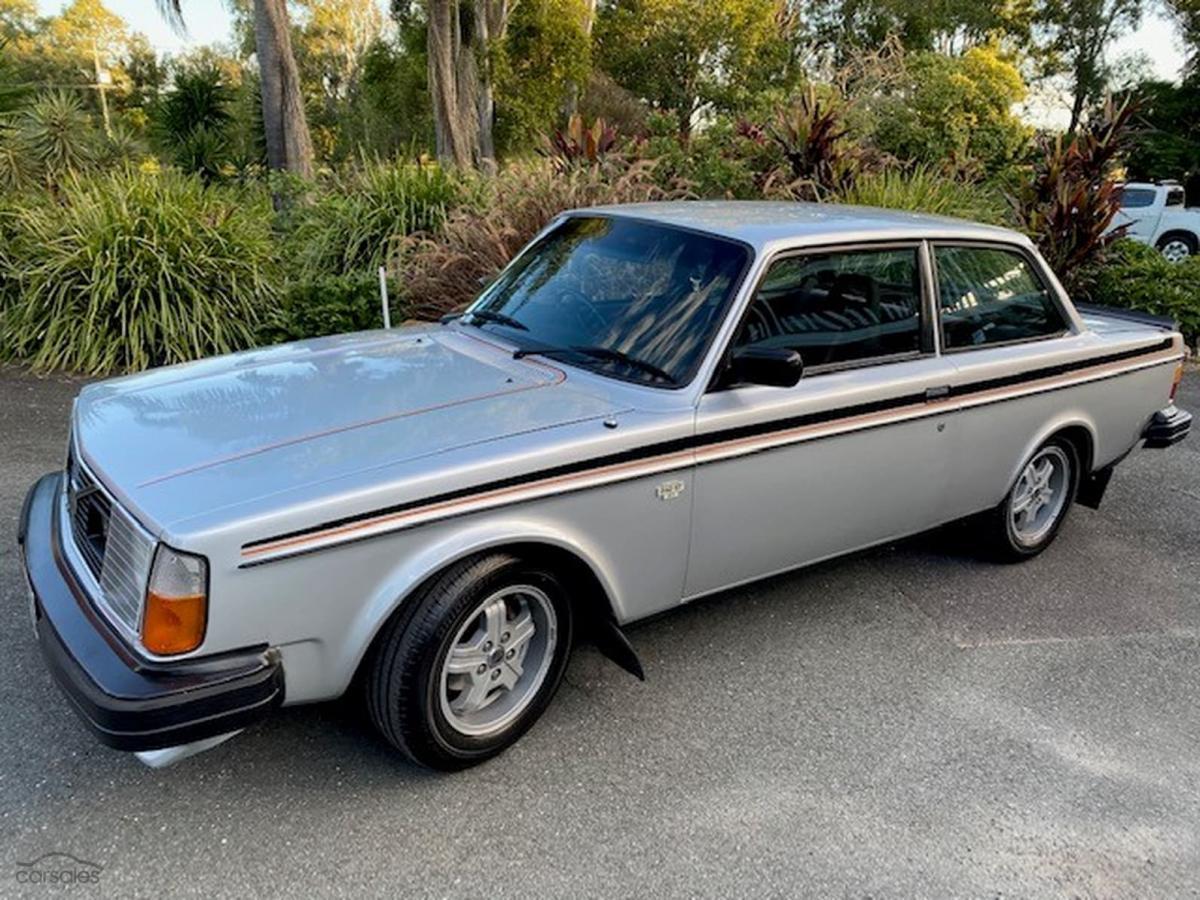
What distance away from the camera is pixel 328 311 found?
286 inches

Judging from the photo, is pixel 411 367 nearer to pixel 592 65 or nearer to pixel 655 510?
pixel 655 510

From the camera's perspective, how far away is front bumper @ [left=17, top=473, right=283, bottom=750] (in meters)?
2.14

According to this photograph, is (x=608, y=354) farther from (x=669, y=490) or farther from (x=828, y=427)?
(x=828, y=427)

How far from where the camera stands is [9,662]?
3135 mm

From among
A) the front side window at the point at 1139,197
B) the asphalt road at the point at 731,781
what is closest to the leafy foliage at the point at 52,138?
the asphalt road at the point at 731,781

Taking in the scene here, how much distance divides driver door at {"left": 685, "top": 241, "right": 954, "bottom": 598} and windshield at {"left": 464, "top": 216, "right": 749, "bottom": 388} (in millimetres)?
168

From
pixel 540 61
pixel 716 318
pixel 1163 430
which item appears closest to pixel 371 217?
pixel 716 318

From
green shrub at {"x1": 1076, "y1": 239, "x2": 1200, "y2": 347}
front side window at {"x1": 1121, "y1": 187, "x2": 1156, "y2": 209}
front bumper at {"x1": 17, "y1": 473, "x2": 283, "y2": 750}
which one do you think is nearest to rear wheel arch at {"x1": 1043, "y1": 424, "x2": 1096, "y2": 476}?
front bumper at {"x1": 17, "y1": 473, "x2": 283, "y2": 750}

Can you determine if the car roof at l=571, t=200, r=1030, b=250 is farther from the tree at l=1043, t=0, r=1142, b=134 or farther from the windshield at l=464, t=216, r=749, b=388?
the tree at l=1043, t=0, r=1142, b=134

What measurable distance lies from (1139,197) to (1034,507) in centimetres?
1519

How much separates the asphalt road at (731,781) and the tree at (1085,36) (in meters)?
32.0

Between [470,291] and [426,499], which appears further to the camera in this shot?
[470,291]

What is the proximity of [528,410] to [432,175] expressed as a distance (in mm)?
6798

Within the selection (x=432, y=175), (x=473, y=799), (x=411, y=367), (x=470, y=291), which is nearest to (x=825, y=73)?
(x=432, y=175)
